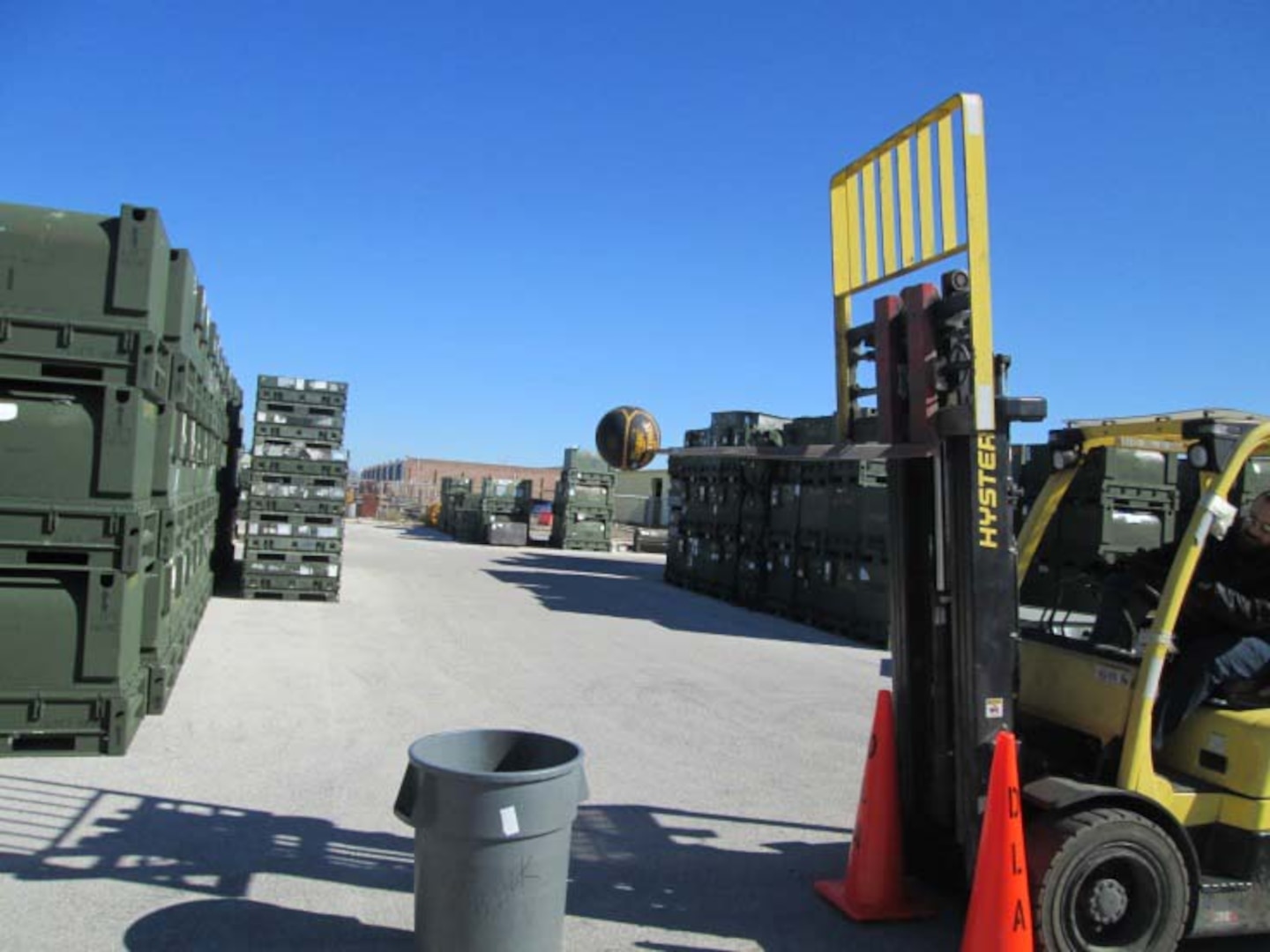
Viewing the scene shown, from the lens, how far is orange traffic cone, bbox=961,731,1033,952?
4.01 metres

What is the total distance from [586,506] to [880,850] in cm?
3140

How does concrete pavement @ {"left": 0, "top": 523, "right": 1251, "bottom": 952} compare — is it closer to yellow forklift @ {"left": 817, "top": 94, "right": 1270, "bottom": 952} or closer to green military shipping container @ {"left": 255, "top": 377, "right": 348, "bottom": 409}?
yellow forklift @ {"left": 817, "top": 94, "right": 1270, "bottom": 952}

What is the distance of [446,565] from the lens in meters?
25.7

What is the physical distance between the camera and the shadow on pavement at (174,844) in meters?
4.99

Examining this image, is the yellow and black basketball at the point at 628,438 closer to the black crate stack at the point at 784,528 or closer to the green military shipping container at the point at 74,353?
the green military shipping container at the point at 74,353

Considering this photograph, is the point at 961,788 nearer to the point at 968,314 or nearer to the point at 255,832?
the point at 968,314

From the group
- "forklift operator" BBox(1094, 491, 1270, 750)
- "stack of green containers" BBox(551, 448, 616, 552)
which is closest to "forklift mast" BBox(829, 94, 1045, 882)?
"forklift operator" BBox(1094, 491, 1270, 750)

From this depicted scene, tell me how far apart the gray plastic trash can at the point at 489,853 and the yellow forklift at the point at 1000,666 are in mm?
1937

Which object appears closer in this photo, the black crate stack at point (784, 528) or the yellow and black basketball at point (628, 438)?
the yellow and black basketball at point (628, 438)

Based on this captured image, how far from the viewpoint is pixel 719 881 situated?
17.5 feet

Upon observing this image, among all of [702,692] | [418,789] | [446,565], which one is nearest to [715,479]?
[446,565]

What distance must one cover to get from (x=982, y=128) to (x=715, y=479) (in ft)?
59.2

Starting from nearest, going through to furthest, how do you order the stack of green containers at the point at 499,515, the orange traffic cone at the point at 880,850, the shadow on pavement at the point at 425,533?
the orange traffic cone at the point at 880,850, the stack of green containers at the point at 499,515, the shadow on pavement at the point at 425,533

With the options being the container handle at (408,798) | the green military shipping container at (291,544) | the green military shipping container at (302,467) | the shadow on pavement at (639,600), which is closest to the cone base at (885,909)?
the container handle at (408,798)
